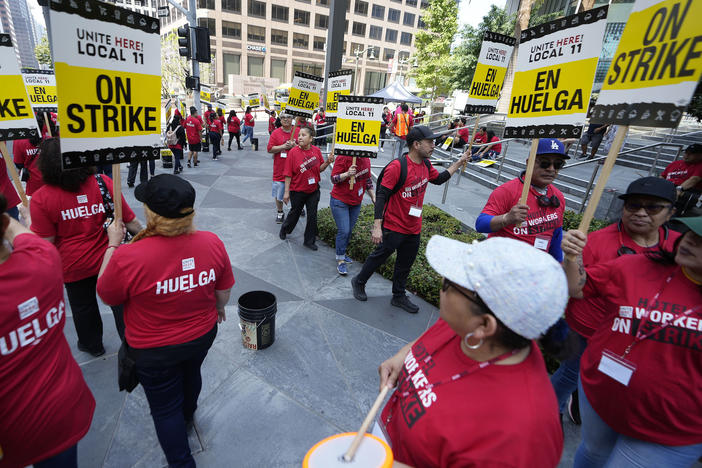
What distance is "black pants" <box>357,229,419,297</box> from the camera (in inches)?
172

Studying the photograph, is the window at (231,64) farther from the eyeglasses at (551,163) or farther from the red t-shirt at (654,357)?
the red t-shirt at (654,357)

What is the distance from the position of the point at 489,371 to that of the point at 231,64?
58903mm

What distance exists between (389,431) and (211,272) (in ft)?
4.37

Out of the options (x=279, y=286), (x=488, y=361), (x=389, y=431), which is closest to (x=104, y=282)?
(x=389, y=431)

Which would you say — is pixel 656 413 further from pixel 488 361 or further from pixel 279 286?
pixel 279 286

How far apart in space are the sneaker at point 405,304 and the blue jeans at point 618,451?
2520 millimetres

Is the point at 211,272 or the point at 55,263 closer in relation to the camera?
the point at 55,263

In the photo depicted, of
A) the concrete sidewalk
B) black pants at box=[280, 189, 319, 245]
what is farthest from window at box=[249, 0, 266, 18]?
the concrete sidewalk

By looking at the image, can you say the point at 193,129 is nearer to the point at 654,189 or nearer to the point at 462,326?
the point at 654,189

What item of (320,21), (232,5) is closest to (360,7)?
(320,21)

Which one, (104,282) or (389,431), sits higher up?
(104,282)

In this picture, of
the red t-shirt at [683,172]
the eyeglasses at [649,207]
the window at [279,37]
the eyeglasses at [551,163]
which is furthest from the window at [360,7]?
the eyeglasses at [649,207]

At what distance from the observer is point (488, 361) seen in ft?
4.23

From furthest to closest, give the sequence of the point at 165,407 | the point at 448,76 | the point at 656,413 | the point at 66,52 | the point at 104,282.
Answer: the point at 448,76 < the point at 165,407 < the point at 66,52 < the point at 104,282 < the point at 656,413
